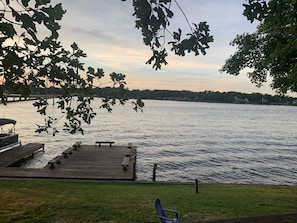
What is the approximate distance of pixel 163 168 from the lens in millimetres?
25125

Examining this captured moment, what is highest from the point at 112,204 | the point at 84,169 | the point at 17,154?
the point at 112,204

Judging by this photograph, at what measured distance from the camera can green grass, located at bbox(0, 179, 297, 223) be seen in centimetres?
834

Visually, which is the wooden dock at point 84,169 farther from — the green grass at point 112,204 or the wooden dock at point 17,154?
the green grass at point 112,204

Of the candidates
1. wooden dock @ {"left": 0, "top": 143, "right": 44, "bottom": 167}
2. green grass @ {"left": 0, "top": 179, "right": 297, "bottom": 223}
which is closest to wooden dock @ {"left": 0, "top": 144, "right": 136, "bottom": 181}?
wooden dock @ {"left": 0, "top": 143, "right": 44, "bottom": 167}

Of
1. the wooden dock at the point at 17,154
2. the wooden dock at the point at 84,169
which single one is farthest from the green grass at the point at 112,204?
A: the wooden dock at the point at 17,154

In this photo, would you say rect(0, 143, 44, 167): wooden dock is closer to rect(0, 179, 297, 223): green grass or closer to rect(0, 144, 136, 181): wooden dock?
rect(0, 144, 136, 181): wooden dock

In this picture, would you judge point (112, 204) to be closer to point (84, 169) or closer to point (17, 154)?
point (84, 169)

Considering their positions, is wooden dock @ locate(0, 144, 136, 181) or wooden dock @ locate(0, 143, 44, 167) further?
wooden dock @ locate(0, 143, 44, 167)

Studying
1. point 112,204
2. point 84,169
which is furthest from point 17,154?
point 112,204

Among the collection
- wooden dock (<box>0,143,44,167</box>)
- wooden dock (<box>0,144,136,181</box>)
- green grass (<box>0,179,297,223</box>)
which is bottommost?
wooden dock (<box>0,143,44,167</box>)

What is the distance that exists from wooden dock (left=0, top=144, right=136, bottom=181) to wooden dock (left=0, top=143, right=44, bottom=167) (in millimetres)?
4045

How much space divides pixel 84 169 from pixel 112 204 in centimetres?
1016

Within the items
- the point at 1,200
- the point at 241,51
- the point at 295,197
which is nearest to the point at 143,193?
the point at 1,200

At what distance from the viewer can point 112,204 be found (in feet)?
31.3
